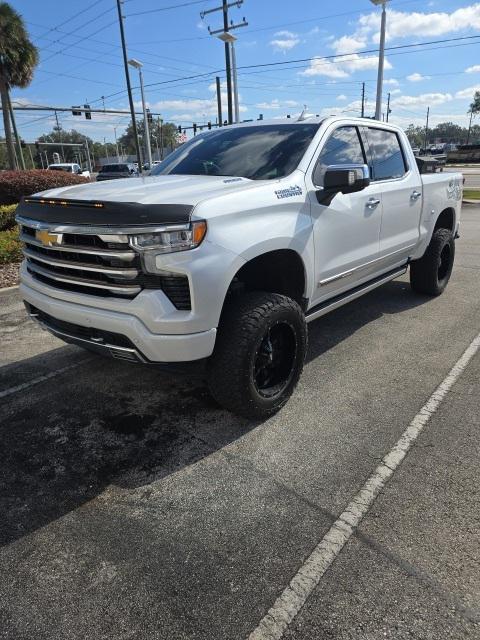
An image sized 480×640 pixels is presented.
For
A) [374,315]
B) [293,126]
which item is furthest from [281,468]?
[374,315]

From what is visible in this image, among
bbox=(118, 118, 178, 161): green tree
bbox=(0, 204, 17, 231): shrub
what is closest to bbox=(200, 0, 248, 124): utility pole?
bbox=(0, 204, 17, 231): shrub

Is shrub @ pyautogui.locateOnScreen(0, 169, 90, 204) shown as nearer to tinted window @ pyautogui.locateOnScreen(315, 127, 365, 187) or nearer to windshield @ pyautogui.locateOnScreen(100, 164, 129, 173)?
tinted window @ pyautogui.locateOnScreen(315, 127, 365, 187)

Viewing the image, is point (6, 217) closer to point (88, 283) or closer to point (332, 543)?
point (88, 283)

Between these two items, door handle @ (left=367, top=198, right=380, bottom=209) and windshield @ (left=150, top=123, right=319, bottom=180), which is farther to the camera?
door handle @ (left=367, top=198, right=380, bottom=209)

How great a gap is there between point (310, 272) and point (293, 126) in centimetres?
128

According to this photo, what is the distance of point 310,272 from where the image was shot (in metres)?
3.44

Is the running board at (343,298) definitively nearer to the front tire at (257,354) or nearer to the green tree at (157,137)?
the front tire at (257,354)

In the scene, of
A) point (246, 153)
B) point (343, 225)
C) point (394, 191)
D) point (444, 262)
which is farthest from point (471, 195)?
point (246, 153)

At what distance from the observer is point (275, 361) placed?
3348mm

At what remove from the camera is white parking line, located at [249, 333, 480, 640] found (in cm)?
183

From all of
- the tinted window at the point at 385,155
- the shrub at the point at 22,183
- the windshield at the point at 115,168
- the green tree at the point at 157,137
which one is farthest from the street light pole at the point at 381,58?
the green tree at the point at 157,137

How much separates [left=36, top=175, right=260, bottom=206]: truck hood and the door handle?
1269 mm

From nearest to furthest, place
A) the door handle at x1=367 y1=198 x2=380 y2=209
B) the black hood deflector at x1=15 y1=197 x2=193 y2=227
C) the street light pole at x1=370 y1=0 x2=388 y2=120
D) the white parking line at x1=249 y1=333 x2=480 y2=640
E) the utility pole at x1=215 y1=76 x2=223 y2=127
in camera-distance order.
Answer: the white parking line at x1=249 y1=333 x2=480 y2=640 → the black hood deflector at x1=15 y1=197 x2=193 y2=227 → the door handle at x1=367 y1=198 x2=380 y2=209 → the street light pole at x1=370 y1=0 x2=388 y2=120 → the utility pole at x1=215 y1=76 x2=223 y2=127

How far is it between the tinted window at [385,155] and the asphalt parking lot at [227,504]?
1762 millimetres
